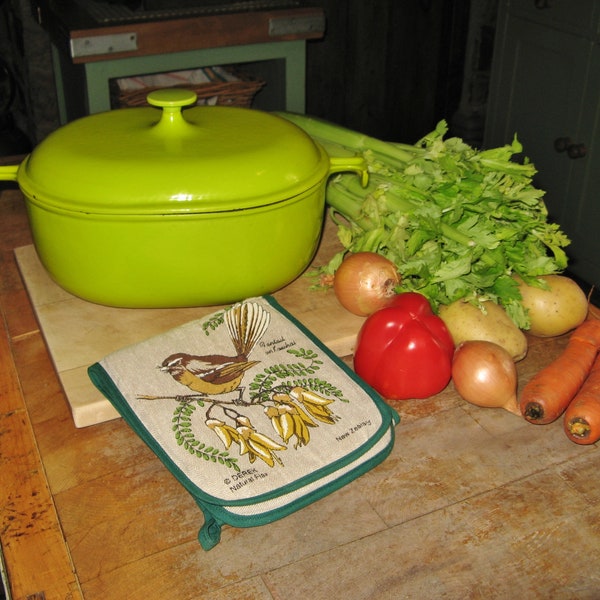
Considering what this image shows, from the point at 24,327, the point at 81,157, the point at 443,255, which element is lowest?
the point at 24,327

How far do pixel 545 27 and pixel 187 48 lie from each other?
1.25m

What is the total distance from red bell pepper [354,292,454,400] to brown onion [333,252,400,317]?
0.28 feet

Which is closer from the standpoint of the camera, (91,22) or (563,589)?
(563,589)

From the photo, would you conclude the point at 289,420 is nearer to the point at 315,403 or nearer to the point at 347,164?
the point at 315,403

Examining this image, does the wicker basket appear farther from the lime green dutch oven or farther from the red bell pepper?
the red bell pepper

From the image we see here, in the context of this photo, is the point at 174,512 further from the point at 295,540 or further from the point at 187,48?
the point at 187,48

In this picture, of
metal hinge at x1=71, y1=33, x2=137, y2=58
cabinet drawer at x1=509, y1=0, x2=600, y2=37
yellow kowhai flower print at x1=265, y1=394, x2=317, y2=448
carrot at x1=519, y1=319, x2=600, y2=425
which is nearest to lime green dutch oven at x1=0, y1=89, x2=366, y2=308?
yellow kowhai flower print at x1=265, y1=394, x2=317, y2=448

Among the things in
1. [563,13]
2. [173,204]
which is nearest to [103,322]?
[173,204]

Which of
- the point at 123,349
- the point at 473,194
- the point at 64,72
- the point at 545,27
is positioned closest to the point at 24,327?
the point at 123,349

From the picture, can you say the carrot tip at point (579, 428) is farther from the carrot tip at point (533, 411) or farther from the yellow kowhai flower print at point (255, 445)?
the yellow kowhai flower print at point (255, 445)

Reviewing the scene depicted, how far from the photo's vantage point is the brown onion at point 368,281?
99cm

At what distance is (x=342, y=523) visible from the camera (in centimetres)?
73

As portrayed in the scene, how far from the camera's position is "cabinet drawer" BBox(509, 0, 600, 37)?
2.25m

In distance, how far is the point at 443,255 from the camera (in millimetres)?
981
